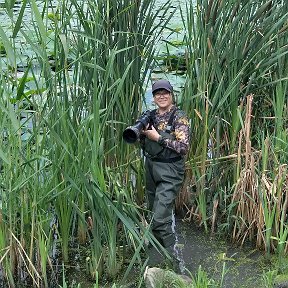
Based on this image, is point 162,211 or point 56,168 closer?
point 56,168

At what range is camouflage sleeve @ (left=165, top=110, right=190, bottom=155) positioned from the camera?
3.52 meters

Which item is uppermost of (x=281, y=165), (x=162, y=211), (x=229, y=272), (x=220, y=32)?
(x=220, y=32)

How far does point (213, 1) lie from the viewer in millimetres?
3846

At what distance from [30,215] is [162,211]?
0.75m

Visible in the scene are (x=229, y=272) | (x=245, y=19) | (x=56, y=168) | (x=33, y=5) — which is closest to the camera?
(x=33, y=5)

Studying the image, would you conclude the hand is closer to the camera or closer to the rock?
the camera

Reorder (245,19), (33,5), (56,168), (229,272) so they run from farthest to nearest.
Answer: (245,19) < (229,272) < (56,168) < (33,5)

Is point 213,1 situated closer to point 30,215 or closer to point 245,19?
point 245,19

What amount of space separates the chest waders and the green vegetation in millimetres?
149

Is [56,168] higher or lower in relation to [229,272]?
higher

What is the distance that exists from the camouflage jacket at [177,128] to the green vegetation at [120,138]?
24cm

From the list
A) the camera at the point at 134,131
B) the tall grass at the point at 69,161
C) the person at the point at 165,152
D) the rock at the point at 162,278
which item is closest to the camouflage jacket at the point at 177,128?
the person at the point at 165,152

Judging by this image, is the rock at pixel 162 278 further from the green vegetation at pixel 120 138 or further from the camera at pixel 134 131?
the camera at pixel 134 131


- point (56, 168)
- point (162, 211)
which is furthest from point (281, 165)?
point (56, 168)
